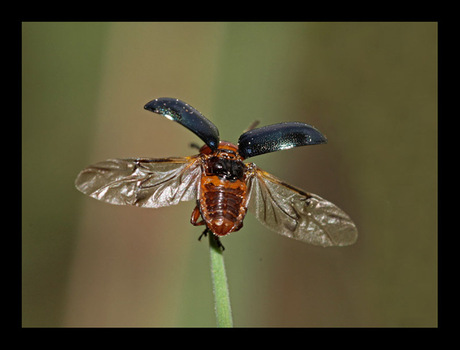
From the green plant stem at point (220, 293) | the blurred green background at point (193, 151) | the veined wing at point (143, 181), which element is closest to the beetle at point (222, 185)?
the veined wing at point (143, 181)

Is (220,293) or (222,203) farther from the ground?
(222,203)

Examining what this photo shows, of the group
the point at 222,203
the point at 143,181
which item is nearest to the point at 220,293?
the point at 222,203

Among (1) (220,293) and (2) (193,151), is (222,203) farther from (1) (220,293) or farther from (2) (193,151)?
(2) (193,151)

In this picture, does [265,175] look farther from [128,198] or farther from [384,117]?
[384,117]

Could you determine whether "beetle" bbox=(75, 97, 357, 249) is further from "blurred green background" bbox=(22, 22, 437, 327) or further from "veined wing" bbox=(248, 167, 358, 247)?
"blurred green background" bbox=(22, 22, 437, 327)

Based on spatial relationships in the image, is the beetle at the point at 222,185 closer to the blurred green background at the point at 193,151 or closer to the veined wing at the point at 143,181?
the veined wing at the point at 143,181

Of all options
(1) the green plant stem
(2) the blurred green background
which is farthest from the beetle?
(2) the blurred green background

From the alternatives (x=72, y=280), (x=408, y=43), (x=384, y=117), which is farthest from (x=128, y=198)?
(x=408, y=43)
